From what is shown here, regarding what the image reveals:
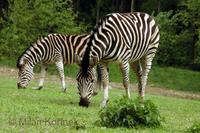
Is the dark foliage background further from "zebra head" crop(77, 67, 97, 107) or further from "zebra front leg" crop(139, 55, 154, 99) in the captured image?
"zebra head" crop(77, 67, 97, 107)

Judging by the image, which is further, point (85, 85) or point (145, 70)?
point (145, 70)

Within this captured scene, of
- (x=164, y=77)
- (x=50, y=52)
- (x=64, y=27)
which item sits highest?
(x=64, y=27)

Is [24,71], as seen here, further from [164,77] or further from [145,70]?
[164,77]

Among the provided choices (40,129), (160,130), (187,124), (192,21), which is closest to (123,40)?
(187,124)

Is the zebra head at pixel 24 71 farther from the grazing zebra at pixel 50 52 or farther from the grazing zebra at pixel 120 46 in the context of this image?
the grazing zebra at pixel 120 46

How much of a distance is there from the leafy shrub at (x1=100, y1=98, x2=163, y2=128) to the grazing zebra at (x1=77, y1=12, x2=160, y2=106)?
431cm

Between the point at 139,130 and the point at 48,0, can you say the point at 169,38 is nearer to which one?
the point at 48,0

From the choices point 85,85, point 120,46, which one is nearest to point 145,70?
point 120,46

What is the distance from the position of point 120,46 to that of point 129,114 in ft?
17.7

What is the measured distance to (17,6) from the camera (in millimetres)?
44844

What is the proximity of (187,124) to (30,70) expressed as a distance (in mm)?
10255

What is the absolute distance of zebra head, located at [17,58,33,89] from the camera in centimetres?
2253

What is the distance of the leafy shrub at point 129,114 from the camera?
11938 millimetres

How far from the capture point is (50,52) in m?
22.6
